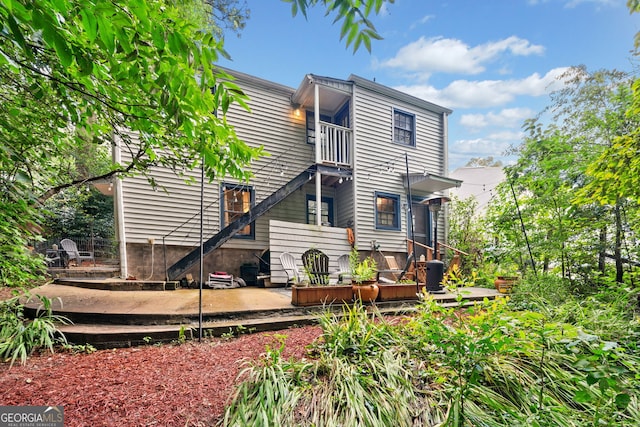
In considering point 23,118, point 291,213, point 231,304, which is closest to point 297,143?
point 291,213

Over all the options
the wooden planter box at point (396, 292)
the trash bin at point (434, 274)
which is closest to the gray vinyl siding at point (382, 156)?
the trash bin at point (434, 274)

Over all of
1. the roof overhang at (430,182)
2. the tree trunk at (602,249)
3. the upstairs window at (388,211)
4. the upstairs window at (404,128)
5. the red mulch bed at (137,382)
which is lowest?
the red mulch bed at (137,382)

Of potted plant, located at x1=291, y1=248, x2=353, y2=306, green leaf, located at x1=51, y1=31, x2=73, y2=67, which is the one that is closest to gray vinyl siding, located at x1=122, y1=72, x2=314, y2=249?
potted plant, located at x1=291, y1=248, x2=353, y2=306

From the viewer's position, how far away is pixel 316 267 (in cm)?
608

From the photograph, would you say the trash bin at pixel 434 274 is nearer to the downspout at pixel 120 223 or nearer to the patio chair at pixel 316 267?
the patio chair at pixel 316 267

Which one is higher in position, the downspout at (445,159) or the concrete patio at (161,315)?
the downspout at (445,159)

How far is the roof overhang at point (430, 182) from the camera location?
332 inches

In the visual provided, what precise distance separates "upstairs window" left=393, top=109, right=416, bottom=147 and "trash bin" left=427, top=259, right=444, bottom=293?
17.8 ft

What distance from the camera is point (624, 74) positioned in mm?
5414

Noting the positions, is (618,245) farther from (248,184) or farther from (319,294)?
(248,184)

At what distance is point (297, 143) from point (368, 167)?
253 cm

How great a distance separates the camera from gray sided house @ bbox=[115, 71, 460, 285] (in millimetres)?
6715

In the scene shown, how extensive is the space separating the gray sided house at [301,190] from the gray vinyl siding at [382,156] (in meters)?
0.04

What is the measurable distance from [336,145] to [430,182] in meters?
3.34
